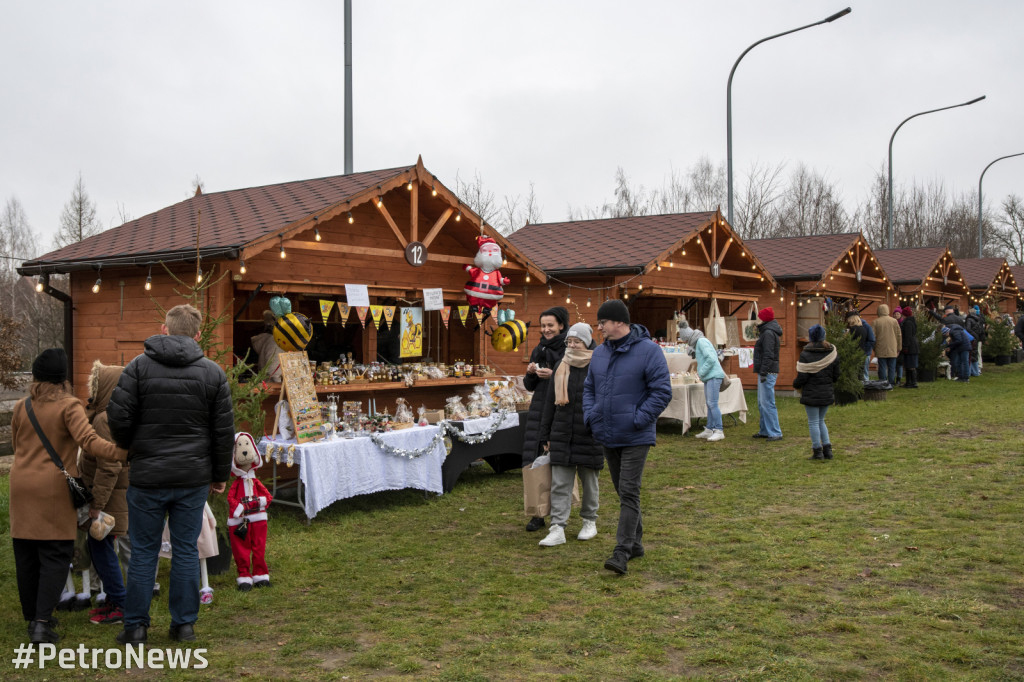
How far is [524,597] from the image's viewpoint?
5.29 meters

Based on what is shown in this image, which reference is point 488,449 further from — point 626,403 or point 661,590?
point 661,590

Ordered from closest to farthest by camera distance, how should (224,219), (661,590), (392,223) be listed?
(661,590), (224,219), (392,223)

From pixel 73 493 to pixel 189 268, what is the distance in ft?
13.8

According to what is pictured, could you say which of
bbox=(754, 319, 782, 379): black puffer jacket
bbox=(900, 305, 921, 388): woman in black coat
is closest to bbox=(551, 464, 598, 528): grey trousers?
bbox=(754, 319, 782, 379): black puffer jacket

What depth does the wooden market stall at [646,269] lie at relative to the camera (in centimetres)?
1438

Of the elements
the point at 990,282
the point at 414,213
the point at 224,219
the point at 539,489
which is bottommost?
the point at 539,489

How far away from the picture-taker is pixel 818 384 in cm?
996

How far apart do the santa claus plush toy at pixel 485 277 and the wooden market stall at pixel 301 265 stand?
11.6 inches

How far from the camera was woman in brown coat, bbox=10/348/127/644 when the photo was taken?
4.46 meters

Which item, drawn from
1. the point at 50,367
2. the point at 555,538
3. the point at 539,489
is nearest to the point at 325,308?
the point at 539,489

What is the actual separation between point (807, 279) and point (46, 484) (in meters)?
16.9

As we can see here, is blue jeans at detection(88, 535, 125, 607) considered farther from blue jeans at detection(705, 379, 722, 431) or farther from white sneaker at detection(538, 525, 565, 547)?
blue jeans at detection(705, 379, 722, 431)

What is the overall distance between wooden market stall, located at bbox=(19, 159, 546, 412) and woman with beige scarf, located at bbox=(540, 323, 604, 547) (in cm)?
306

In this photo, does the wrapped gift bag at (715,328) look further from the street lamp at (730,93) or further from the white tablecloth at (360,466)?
the white tablecloth at (360,466)
